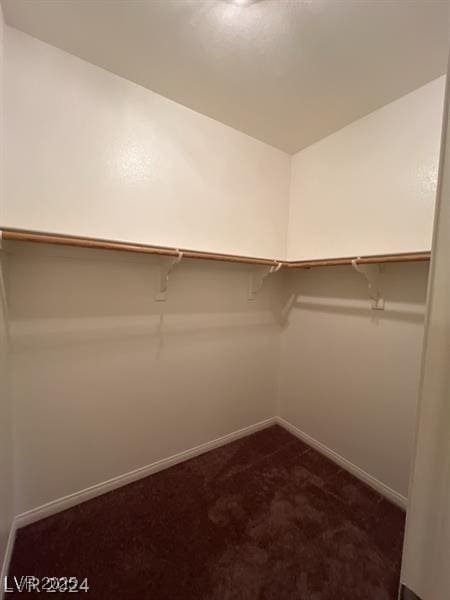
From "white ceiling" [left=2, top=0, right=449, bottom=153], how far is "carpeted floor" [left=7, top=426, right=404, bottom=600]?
2.47m

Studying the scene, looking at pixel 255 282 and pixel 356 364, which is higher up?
pixel 255 282

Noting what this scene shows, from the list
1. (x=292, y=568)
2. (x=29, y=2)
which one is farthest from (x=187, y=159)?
(x=292, y=568)

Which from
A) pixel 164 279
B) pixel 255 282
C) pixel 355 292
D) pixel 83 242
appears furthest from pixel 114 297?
pixel 355 292

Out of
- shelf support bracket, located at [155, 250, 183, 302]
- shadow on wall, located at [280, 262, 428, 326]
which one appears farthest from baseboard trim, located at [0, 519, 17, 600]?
shadow on wall, located at [280, 262, 428, 326]

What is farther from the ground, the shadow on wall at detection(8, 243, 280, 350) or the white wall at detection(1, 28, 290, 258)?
the white wall at detection(1, 28, 290, 258)

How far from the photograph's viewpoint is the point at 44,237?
1.05 metres

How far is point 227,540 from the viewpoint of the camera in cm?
125

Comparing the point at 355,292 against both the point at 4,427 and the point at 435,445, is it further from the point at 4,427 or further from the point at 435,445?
the point at 4,427

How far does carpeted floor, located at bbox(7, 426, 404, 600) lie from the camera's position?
1.07m

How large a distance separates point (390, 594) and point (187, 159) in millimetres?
2500

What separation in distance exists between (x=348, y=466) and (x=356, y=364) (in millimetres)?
748

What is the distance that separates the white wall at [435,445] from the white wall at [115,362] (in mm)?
1427

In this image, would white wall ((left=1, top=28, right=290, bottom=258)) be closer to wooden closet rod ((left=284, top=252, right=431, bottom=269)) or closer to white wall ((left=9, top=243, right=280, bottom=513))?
white wall ((left=9, top=243, right=280, bottom=513))

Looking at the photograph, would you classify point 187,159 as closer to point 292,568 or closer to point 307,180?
point 307,180
